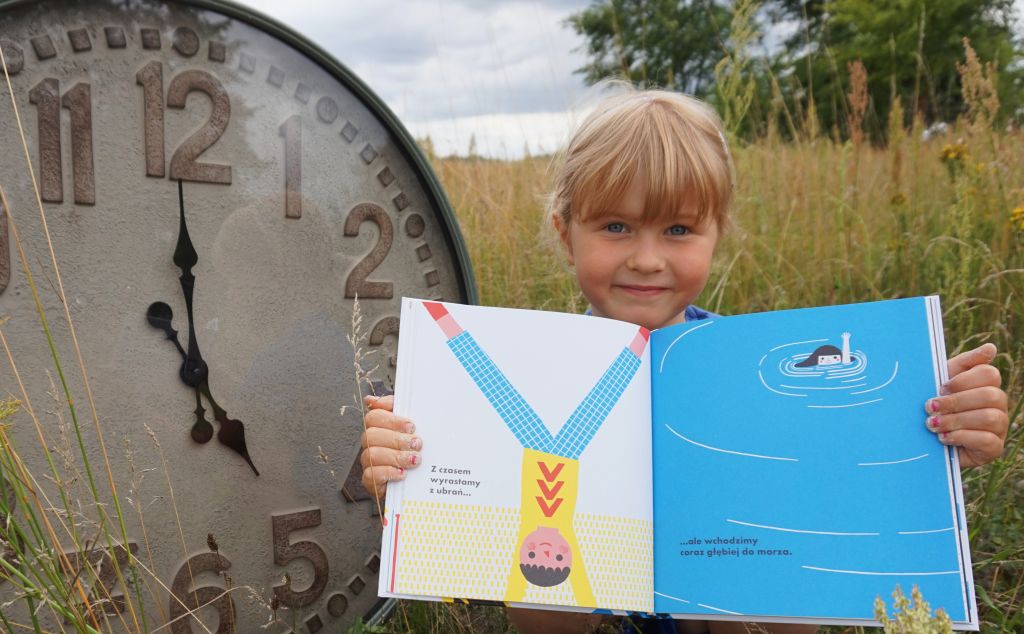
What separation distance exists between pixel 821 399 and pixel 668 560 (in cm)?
35

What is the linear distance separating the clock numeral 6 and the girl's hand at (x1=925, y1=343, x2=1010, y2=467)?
4.19 ft

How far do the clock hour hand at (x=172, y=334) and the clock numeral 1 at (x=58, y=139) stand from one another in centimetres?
23

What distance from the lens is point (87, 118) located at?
129 cm

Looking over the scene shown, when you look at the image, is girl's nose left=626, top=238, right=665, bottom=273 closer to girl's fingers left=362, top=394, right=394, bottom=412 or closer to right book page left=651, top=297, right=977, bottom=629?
right book page left=651, top=297, right=977, bottom=629

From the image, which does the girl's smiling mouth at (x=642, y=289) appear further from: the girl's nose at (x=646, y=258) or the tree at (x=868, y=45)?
the tree at (x=868, y=45)

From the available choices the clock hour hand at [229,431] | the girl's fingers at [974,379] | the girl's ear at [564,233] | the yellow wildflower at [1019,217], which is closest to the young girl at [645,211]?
the girl's ear at [564,233]

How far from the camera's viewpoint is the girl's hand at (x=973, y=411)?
1007 millimetres

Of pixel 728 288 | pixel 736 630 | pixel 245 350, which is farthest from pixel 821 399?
pixel 728 288

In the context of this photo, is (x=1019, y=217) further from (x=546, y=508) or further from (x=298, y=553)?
(x=298, y=553)

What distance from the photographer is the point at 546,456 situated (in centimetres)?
113

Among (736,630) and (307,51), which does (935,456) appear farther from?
(307,51)

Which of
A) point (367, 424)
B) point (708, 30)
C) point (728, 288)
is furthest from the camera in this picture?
point (708, 30)

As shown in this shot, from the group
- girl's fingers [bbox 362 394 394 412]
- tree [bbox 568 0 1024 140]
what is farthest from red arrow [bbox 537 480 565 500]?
tree [bbox 568 0 1024 140]

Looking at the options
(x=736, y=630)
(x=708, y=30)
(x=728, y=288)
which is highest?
(x=708, y=30)
